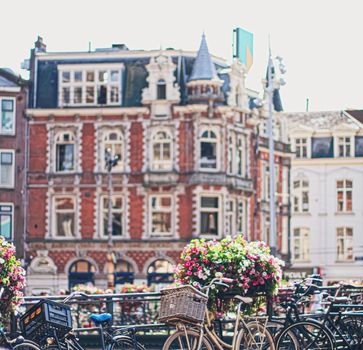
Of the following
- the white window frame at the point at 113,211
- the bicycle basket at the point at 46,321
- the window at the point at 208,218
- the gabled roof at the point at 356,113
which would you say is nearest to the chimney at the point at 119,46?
the white window frame at the point at 113,211

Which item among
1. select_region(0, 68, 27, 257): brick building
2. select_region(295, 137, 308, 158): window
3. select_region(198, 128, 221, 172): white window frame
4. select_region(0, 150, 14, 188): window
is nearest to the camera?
select_region(198, 128, 221, 172): white window frame

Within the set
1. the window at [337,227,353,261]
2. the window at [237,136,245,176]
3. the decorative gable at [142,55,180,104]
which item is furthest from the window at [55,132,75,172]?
the window at [337,227,353,261]

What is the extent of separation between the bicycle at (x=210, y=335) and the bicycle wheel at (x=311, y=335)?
270 mm

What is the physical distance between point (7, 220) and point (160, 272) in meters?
7.33

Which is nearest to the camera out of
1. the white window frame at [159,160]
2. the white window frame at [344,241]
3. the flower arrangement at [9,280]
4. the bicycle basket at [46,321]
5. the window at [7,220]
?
the bicycle basket at [46,321]

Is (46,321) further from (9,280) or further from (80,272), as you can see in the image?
(80,272)

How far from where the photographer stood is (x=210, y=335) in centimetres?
1277

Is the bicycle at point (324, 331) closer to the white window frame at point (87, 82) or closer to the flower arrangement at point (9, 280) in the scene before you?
the flower arrangement at point (9, 280)

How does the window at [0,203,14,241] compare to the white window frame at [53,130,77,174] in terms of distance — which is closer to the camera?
the window at [0,203,14,241]

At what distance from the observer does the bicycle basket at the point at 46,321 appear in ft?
40.6

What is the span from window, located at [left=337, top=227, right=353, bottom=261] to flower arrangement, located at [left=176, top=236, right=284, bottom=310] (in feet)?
165

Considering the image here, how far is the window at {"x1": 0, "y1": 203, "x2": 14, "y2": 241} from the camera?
5000 centimetres

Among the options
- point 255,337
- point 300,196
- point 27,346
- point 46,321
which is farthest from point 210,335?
point 300,196

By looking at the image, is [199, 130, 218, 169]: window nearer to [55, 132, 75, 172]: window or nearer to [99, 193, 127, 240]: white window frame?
[99, 193, 127, 240]: white window frame
